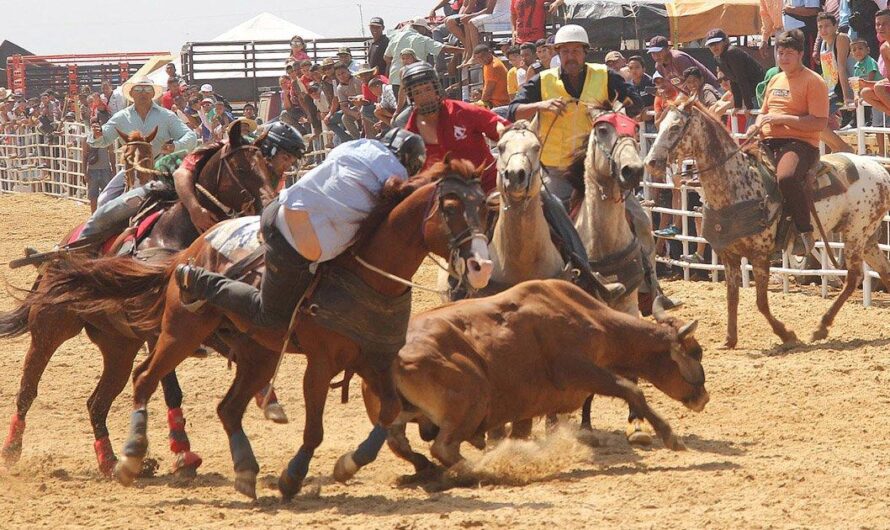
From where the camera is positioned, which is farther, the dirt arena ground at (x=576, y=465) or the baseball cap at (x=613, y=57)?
the baseball cap at (x=613, y=57)

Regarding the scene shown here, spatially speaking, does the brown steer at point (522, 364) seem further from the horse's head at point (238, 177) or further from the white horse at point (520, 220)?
the horse's head at point (238, 177)

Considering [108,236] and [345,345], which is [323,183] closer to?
[345,345]

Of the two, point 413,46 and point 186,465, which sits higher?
point 413,46

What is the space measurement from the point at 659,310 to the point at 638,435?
129 cm

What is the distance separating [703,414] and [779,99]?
327 cm

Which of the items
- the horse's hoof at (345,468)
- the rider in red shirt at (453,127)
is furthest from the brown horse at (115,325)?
the horse's hoof at (345,468)

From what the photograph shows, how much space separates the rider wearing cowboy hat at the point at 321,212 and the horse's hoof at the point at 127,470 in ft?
3.44

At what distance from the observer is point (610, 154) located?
334 inches

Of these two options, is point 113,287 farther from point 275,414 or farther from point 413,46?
point 413,46

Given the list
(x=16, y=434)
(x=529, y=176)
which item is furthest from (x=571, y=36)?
(x=16, y=434)

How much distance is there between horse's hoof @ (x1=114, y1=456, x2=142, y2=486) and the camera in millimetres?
6961

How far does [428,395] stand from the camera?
680 centimetres

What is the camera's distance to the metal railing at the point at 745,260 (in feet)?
39.7

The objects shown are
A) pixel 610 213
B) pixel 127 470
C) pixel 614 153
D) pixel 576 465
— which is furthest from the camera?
pixel 610 213
